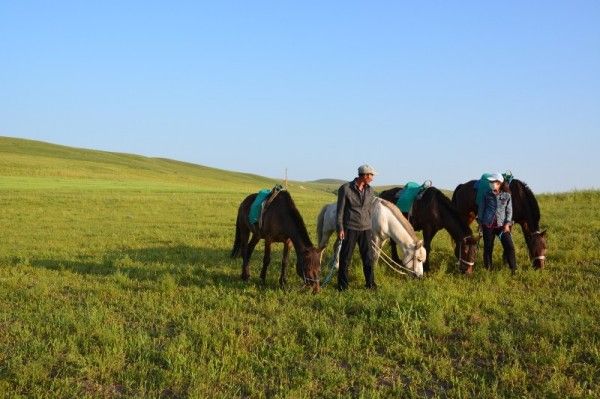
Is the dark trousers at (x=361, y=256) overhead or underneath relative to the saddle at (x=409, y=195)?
underneath

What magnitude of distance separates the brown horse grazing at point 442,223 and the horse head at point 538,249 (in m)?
1.04

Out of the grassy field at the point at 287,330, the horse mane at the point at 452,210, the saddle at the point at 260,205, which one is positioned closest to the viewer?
the grassy field at the point at 287,330

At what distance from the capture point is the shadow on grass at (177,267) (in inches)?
376

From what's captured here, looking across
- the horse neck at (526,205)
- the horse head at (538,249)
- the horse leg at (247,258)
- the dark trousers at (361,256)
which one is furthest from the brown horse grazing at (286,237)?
the horse neck at (526,205)

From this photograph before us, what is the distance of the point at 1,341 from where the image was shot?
6375mm

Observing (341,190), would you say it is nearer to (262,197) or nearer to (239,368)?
(262,197)

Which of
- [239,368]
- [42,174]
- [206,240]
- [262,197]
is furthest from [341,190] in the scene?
[42,174]

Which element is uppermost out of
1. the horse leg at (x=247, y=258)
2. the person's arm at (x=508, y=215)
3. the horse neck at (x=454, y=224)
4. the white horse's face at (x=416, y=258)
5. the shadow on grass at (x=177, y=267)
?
the person's arm at (x=508, y=215)

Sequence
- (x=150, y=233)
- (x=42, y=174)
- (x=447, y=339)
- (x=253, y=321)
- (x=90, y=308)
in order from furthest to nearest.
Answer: (x=42, y=174), (x=150, y=233), (x=90, y=308), (x=253, y=321), (x=447, y=339)

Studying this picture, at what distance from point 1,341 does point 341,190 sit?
5.41m

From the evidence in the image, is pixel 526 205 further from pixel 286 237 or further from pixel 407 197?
pixel 286 237

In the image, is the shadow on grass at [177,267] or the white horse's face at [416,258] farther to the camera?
the shadow on grass at [177,267]

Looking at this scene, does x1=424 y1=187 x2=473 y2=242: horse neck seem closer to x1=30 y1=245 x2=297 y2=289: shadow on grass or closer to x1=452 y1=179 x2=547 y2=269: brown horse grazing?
x1=452 y1=179 x2=547 y2=269: brown horse grazing

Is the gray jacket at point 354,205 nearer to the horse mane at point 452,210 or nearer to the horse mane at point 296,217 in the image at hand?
the horse mane at point 296,217
